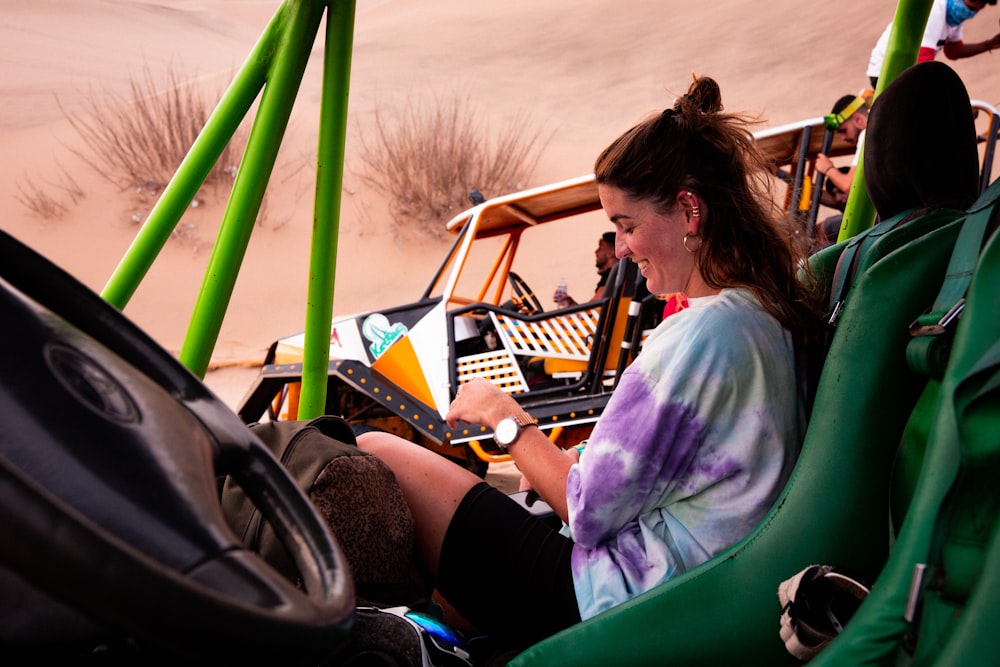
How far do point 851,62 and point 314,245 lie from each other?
1911 cm

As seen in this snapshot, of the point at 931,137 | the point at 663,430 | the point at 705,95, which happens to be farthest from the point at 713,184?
the point at 663,430

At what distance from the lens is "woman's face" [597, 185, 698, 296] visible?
5.42 ft

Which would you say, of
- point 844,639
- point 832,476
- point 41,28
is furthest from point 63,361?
point 41,28

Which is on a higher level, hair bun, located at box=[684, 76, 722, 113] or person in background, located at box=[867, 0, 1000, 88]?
person in background, located at box=[867, 0, 1000, 88]

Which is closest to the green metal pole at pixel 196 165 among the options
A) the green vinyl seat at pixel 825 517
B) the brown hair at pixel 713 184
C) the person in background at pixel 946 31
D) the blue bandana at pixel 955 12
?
the brown hair at pixel 713 184

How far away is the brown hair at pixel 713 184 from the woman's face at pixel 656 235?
0.06 ft

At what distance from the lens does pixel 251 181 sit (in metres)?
1.57

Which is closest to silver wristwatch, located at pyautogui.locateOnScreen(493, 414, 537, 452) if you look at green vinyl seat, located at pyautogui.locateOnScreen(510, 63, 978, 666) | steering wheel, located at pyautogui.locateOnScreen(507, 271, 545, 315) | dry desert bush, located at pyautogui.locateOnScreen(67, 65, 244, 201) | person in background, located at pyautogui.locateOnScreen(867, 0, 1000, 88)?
green vinyl seat, located at pyautogui.locateOnScreen(510, 63, 978, 666)

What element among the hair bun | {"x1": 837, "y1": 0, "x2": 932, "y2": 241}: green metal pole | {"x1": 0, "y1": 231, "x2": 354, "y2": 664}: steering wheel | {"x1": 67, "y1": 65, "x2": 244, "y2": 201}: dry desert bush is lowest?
{"x1": 0, "y1": 231, "x2": 354, "y2": 664}: steering wheel

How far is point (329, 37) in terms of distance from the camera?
1.69m

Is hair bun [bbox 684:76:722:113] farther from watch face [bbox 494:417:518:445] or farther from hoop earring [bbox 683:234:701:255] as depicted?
watch face [bbox 494:417:518:445]

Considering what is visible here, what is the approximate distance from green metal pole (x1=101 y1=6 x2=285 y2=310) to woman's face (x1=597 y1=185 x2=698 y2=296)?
72cm

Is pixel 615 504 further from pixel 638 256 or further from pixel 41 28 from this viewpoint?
pixel 41 28

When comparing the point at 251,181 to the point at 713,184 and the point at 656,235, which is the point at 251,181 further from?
the point at 713,184
